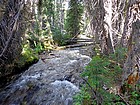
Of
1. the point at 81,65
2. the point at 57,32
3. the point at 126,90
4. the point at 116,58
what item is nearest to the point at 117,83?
the point at 126,90

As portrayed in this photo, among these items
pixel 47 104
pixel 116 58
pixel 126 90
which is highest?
pixel 116 58

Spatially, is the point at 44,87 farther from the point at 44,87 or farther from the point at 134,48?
the point at 134,48

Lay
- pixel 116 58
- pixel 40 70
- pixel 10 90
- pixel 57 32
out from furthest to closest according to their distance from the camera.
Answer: pixel 57 32, pixel 40 70, pixel 10 90, pixel 116 58

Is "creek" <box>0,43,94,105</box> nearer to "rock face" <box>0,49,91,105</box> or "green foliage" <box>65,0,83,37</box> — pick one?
"rock face" <box>0,49,91,105</box>

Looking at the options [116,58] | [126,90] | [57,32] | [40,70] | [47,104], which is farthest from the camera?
[57,32]

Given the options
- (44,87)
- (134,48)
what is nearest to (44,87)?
(44,87)

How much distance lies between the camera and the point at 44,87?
7348 mm

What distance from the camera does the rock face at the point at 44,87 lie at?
6527 millimetres

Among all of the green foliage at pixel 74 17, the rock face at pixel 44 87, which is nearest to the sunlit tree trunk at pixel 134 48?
the rock face at pixel 44 87

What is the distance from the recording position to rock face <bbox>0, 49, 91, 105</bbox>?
653 centimetres

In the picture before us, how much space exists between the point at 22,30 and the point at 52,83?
2.22 meters

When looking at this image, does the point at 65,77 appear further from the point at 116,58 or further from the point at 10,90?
the point at 116,58

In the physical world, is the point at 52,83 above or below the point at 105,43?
below

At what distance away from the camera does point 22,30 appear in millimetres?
7250
